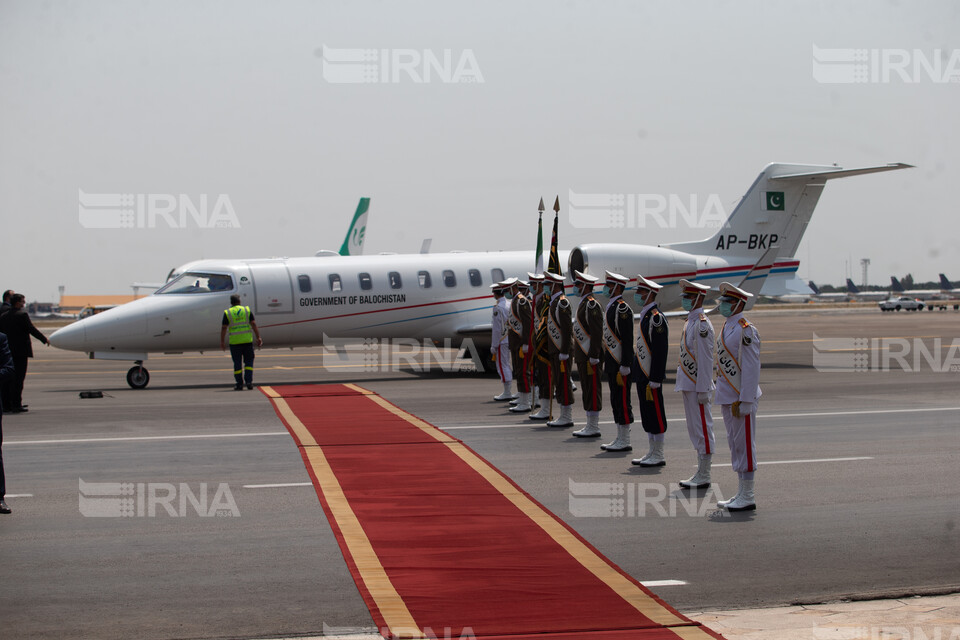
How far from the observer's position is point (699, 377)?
9969 mm

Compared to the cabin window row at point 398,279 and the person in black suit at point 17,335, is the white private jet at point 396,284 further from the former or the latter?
the person in black suit at point 17,335

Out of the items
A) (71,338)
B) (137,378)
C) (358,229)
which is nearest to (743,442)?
(71,338)

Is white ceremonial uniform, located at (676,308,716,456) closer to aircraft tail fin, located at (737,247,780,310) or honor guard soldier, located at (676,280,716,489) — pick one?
honor guard soldier, located at (676,280,716,489)

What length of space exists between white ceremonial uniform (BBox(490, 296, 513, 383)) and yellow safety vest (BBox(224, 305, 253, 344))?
5328 millimetres

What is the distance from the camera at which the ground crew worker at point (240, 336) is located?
67.2 feet

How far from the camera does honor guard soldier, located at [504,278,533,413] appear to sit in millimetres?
16406

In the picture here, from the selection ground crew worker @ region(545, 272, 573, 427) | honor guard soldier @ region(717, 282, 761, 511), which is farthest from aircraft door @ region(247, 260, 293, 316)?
honor guard soldier @ region(717, 282, 761, 511)

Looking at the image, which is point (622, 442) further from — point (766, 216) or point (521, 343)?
point (766, 216)

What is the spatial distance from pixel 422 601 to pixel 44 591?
8.55 ft

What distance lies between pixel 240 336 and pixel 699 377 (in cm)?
1276

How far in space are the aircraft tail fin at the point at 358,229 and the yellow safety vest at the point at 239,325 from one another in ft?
74.7

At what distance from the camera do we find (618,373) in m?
12.3

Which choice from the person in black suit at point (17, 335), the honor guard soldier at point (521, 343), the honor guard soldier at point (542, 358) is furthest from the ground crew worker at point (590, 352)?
the person in black suit at point (17, 335)

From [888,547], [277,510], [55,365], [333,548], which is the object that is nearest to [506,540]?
[333,548]
